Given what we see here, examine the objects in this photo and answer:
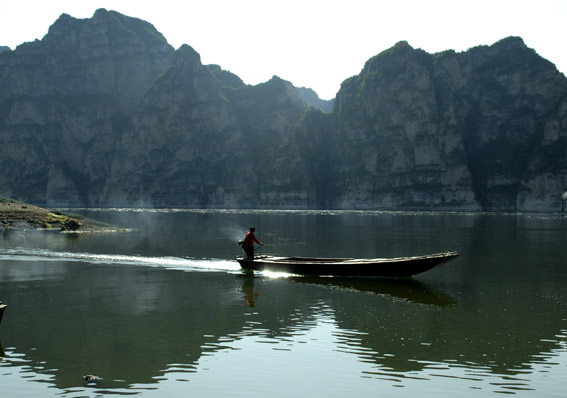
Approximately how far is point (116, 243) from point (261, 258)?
25.0m

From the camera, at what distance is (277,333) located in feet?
64.6

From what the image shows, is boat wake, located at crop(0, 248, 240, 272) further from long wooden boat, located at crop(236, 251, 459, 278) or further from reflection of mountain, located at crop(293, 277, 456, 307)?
reflection of mountain, located at crop(293, 277, 456, 307)

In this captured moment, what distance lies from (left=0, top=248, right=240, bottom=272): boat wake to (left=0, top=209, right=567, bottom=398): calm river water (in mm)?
1066

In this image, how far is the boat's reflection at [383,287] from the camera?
86.7 feet

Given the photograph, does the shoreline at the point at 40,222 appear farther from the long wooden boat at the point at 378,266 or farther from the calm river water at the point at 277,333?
the long wooden boat at the point at 378,266

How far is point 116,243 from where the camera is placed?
2251 inches

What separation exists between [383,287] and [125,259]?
2084cm

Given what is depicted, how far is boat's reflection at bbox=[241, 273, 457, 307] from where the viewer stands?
26.4 meters

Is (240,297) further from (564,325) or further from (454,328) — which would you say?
(564,325)

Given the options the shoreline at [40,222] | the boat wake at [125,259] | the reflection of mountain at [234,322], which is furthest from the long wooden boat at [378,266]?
the shoreline at [40,222]

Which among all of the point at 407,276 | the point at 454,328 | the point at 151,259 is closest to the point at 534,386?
the point at 454,328

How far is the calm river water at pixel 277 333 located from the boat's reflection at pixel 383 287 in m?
0.09

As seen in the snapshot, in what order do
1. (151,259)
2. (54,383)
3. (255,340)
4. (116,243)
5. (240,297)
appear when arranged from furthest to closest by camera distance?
(116,243), (151,259), (240,297), (255,340), (54,383)

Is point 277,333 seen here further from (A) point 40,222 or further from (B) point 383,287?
(A) point 40,222
